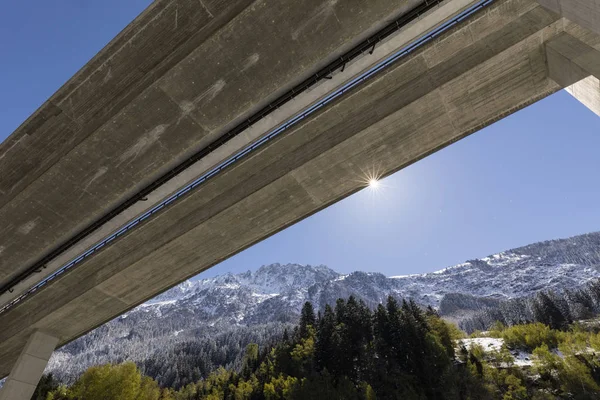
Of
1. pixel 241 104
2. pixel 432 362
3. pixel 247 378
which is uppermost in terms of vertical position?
pixel 247 378

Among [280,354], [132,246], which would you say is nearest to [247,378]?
[280,354]

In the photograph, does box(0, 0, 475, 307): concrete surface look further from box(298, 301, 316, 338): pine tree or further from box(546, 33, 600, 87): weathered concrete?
box(298, 301, 316, 338): pine tree

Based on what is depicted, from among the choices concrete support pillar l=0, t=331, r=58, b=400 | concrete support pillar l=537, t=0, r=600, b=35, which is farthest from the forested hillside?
concrete support pillar l=537, t=0, r=600, b=35

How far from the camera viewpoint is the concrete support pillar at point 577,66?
24.2 feet

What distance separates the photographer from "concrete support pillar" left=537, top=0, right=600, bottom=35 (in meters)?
5.45

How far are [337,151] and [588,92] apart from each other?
580 cm

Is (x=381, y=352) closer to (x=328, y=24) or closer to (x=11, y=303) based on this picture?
(x=11, y=303)

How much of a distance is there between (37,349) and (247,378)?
67981 mm

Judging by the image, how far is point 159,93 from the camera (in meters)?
9.12

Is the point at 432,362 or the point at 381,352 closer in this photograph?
the point at 432,362

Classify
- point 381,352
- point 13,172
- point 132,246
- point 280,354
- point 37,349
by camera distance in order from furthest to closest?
point 280,354 → point 381,352 → point 37,349 → point 132,246 → point 13,172

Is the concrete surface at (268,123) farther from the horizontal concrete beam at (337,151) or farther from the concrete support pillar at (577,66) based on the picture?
the concrete support pillar at (577,66)

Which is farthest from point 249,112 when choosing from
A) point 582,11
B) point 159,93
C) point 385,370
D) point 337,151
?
point 385,370

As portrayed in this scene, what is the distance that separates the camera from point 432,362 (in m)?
56.5
